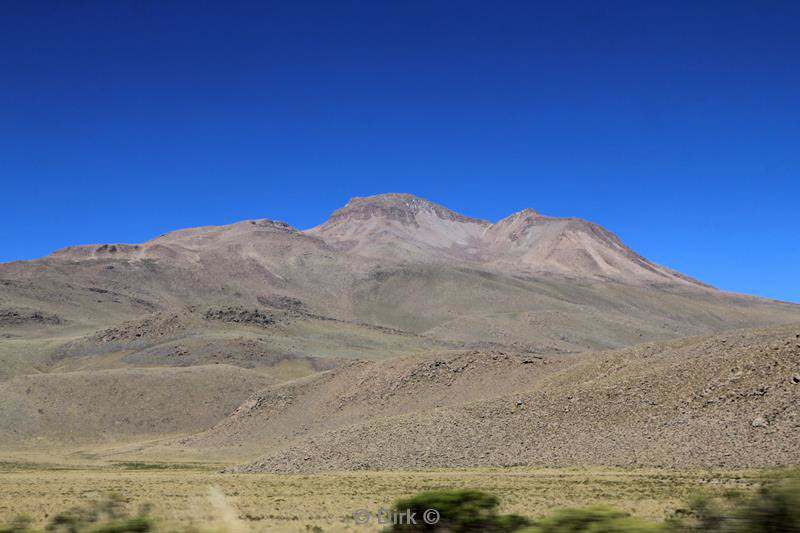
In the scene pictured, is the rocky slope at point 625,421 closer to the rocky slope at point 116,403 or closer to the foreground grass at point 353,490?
the foreground grass at point 353,490

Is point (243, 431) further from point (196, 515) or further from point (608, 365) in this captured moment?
point (196, 515)

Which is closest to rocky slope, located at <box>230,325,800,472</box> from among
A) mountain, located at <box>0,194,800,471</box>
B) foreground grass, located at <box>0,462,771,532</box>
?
mountain, located at <box>0,194,800,471</box>

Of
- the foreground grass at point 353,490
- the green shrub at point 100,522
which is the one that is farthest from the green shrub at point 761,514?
the foreground grass at point 353,490

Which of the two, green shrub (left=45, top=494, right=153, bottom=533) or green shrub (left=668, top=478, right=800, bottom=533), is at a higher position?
green shrub (left=45, top=494, right=153, bottom=533)

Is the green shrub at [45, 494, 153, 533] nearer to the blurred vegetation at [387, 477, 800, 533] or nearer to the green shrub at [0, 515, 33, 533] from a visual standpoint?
the green shrub at [0, 515, 33, 533]

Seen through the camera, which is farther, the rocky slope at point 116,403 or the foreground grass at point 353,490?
the rocky slope at point 116,403

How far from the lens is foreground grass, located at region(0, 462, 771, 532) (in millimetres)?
24609

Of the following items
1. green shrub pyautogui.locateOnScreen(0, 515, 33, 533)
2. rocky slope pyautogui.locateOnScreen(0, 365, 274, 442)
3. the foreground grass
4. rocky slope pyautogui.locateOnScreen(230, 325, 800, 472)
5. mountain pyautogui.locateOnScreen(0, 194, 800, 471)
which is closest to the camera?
green shrub pyautogui.locateOnScreen(0, 515, 33, 533)

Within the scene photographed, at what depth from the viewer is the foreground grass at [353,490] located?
2461 centimetres

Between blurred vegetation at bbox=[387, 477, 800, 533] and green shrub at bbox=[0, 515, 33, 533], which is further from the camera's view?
green shrub at bbox=[0, 515, 33, 533]

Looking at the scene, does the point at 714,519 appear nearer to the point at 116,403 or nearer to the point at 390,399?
the point at 390,399

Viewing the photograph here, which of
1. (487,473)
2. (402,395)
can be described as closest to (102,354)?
(402,395)

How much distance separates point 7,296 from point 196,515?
186 m

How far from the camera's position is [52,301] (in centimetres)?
17638
